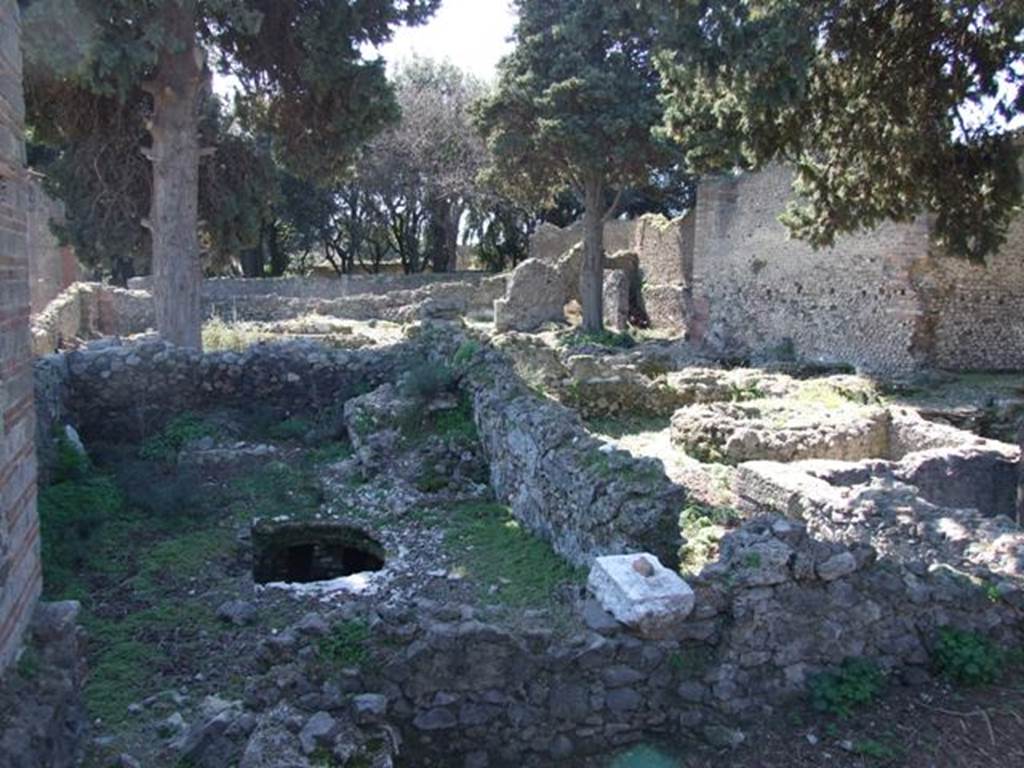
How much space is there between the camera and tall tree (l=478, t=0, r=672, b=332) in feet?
75.0

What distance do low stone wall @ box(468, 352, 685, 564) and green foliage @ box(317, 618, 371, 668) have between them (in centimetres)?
205

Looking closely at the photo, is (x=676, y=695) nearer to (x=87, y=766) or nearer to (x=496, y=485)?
(x=87, y=766)

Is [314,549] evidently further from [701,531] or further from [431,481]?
[701,531]

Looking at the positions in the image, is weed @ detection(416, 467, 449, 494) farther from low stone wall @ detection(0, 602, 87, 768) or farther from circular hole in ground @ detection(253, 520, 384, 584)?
low stone wall @ detection(0, 602, 87, 768)

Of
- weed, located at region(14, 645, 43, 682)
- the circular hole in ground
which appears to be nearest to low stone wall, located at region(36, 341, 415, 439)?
the circular hole in ground

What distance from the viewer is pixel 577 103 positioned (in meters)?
23.3

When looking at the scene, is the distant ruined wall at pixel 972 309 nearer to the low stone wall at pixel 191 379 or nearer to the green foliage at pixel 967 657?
the low stone wall at pixel 191 379

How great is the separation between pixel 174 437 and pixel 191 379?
43.4 inches

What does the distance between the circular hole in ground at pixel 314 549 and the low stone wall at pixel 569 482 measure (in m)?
1.46

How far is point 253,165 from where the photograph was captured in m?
16.7

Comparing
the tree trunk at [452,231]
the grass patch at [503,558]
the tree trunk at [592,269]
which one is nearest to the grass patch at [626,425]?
the grass patch at [503,558]

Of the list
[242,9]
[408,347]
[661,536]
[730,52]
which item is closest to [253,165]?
[242,9]

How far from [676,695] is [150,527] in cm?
542

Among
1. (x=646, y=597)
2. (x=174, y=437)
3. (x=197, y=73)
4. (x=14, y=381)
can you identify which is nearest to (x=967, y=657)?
(x=646, y=597)
